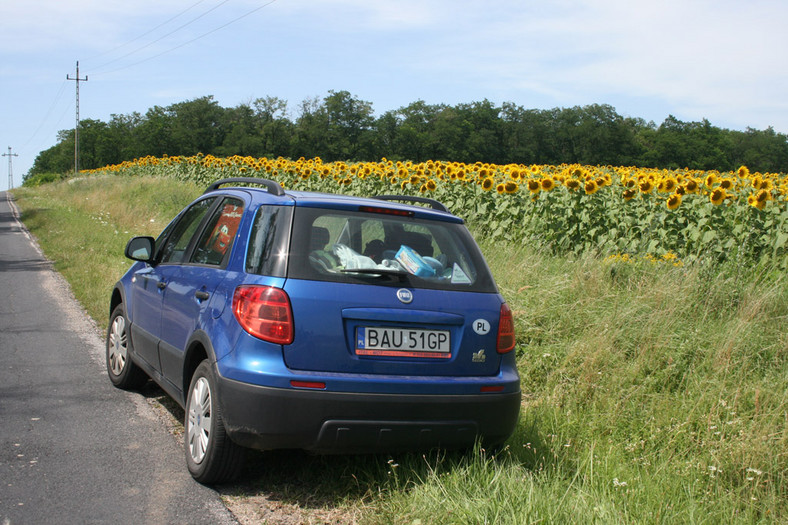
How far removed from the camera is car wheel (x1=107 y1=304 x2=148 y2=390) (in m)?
5.95

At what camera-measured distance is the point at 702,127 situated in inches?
2069

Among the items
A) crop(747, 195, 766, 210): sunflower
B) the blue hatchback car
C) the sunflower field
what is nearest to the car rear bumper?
the blue hatchback car

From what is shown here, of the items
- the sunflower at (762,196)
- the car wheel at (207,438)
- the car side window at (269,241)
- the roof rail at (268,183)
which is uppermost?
the sunflower at (762,196)

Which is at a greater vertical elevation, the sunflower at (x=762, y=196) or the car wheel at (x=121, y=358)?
the sunflower at (x=762, y=196)

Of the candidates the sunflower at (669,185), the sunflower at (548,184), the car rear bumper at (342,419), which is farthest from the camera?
the sunflower at (548,184)

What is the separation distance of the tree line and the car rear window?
149 feet

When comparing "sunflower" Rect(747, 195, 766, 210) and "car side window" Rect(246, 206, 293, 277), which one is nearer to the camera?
"car side window" Rect(246, 206, 293, 277)

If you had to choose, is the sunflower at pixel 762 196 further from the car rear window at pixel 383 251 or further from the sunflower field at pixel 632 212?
the car rear window at pixel 383 251

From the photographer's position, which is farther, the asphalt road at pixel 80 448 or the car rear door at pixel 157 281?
the car rear door at pixel 157 281

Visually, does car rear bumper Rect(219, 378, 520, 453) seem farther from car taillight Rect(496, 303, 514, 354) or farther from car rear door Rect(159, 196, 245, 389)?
car rear door Rect(159, 196, 245, 389)

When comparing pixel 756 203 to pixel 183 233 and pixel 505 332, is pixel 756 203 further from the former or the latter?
pixel 183 233

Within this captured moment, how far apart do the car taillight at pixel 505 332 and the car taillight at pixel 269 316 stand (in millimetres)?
1179

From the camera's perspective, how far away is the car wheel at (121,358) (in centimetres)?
595

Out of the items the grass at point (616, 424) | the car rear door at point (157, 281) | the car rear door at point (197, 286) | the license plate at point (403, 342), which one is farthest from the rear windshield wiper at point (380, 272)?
the car rear door at point (157, 281)
